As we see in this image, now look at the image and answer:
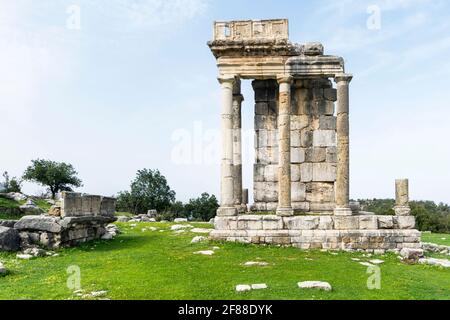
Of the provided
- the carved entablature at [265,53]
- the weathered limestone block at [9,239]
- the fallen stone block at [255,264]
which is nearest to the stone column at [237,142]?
the carved entablature at [265,53]

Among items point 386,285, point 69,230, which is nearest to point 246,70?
point 69,230

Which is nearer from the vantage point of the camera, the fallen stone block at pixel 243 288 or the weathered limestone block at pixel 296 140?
the fallen stone block at pixel 243 288

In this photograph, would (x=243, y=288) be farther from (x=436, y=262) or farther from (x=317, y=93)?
(x=317, y=93)

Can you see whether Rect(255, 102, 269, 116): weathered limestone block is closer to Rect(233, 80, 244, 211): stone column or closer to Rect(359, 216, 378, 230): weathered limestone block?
Rect(233, 80, 244, 211): stone column

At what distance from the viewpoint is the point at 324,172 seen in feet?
61.9

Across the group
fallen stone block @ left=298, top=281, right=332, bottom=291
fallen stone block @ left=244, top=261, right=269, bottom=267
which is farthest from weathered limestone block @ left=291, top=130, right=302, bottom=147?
fallen stone block @ left=298, top=281, right=332, bottom=291

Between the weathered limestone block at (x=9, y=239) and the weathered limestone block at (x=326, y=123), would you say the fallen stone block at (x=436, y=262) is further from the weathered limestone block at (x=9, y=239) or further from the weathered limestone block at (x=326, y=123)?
the weathered limestone block at (x=9, y=239)

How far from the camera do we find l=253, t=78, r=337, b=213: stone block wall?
18875 mm

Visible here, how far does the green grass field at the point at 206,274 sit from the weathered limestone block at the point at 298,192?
3.53 m

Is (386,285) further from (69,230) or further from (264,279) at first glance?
(69,230)

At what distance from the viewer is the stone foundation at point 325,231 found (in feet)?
53.2

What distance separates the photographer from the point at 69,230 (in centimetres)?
1602
